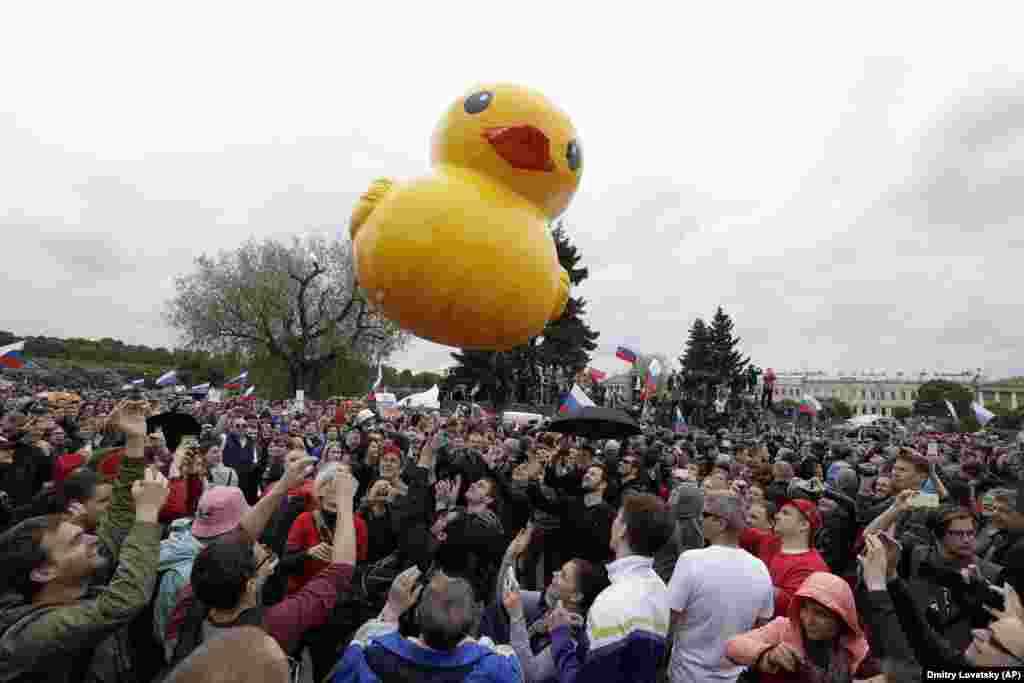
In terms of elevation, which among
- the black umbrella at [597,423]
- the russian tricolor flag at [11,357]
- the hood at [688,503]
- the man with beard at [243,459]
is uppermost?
the russian tricolor flag at [11,357]

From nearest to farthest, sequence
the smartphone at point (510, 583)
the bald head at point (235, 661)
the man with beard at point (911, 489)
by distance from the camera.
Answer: the bald head at point (235, 661)
the smartphone at point (510, 583)
the man with beard at point (911, 489)

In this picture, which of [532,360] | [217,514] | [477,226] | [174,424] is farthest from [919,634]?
[532,360]

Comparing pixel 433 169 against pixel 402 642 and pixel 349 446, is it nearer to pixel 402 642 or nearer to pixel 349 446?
pixel 402 642

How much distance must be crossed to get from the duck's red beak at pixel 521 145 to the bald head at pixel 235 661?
4.65 meters

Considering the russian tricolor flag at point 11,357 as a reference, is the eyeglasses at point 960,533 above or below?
below

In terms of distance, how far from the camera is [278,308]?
109 feet

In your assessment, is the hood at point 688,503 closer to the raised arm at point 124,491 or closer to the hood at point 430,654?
the hood at point 430,654

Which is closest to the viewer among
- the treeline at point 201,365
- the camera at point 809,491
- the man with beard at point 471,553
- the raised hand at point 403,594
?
the raised hand at point 403,594

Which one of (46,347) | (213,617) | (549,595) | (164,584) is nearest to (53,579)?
(213,617)

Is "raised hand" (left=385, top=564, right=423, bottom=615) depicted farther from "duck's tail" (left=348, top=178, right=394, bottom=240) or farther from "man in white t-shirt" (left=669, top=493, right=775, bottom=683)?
"duck's tail" (left=348, top=178, right=394, bottom=240)

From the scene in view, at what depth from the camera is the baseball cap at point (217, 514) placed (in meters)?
3.09

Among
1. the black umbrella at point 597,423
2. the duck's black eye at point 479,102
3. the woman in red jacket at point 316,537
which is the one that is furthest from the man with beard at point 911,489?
the duck's black eye at point 479,102

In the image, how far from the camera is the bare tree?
3284cm

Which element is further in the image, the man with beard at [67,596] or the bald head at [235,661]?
the man with beard at [67,596]
